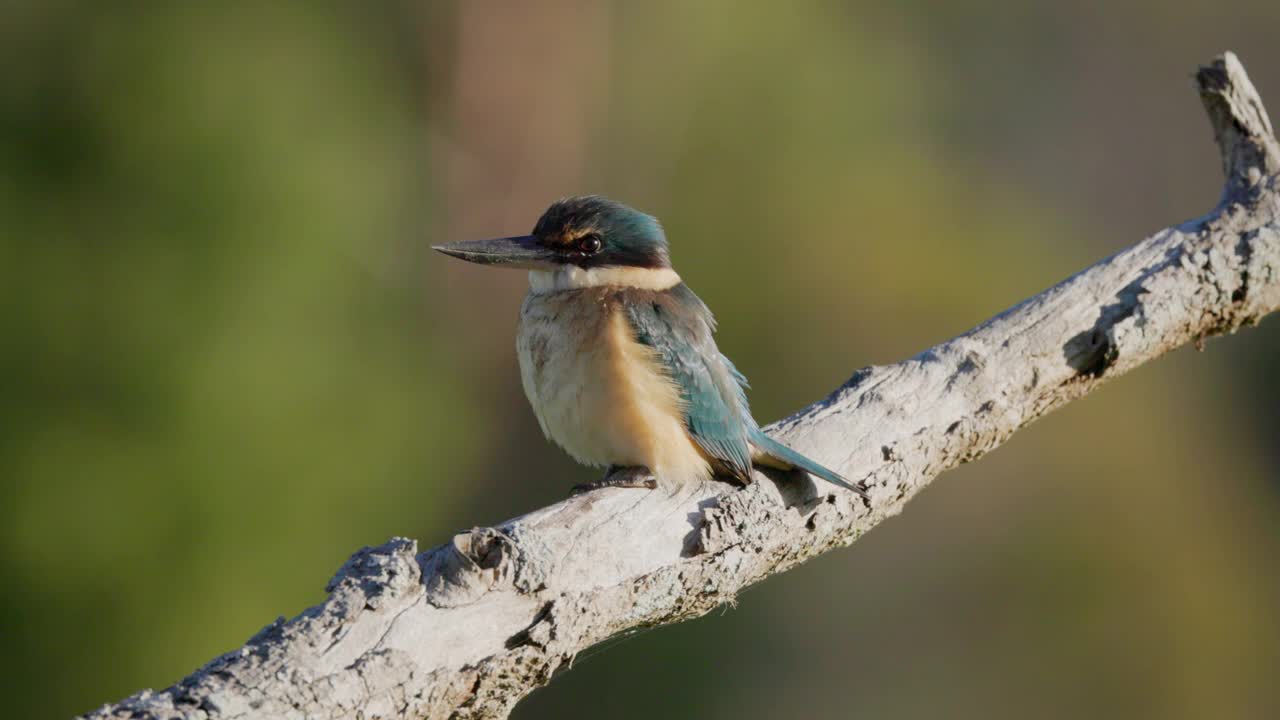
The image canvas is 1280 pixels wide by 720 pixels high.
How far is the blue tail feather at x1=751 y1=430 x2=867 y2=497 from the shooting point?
2055 mm

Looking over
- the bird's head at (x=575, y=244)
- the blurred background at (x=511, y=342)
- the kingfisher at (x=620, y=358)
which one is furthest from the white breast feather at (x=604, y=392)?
the blurred background at (x=511, y=342)

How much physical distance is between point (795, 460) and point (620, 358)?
1.36ft

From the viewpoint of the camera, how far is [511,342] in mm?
5488

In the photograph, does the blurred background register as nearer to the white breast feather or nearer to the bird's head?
the bird's head

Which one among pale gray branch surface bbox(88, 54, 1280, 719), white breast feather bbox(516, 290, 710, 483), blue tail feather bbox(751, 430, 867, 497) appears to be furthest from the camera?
white breast feather bbox(516, 290, 710, 483)

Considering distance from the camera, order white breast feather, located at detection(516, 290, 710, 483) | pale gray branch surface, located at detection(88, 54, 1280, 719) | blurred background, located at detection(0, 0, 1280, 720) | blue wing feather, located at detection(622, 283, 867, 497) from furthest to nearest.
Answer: blurred background, located at detection(0, 0, 1280, 720), white breast feather, located at detection(516, 290, 710, 483), blue wing feather, located at detection(622, 283, 867, 497), pale gray branch surface, located at detection(88, 54, 1280, 719)

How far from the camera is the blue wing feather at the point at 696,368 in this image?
2256 mm

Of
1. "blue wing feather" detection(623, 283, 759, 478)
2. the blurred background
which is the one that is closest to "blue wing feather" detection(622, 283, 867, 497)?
"blue wing feather" detection(623, 283, 759, 478)

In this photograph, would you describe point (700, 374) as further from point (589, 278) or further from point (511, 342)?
point (511, 342)

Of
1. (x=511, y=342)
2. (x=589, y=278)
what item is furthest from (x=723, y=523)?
(x=511, y=342)

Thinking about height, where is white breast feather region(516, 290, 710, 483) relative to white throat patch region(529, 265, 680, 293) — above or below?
below

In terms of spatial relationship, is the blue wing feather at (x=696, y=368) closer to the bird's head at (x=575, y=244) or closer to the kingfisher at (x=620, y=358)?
the kingfisher at (x=620, y=358)

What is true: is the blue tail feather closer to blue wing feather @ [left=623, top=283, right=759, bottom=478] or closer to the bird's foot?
blue wing feather @ [left=623, top=283, right=759, bottom=478]

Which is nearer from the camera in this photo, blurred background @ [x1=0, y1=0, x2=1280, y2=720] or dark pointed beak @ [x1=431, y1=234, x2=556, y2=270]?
dark pointed beak @ [x1=431, y1=234, x2=556, y2=270]
